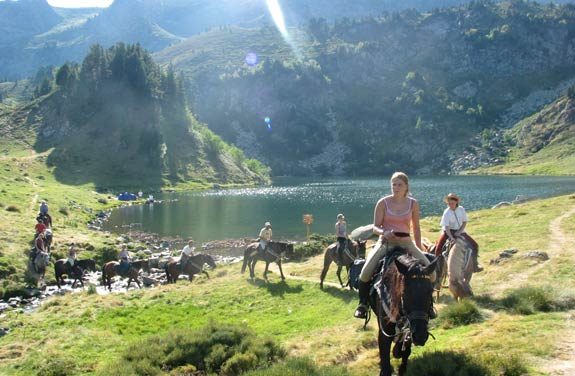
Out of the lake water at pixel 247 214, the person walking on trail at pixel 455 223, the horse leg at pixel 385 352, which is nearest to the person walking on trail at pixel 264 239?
the person walking on trail at pixel 455 223

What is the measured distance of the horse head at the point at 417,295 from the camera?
28.8 ft

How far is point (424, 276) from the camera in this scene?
9148mm

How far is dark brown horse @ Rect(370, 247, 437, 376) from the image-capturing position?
8.85 metres

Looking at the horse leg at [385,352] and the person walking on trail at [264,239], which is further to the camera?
the person walking on trail at [264,239]

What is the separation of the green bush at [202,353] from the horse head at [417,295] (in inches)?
249

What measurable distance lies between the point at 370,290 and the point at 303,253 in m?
29.3

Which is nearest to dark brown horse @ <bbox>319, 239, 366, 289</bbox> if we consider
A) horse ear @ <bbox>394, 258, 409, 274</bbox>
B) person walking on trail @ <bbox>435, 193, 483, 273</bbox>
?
person walking on trail @ <bbox>435, 193, 483, 273</bbox>

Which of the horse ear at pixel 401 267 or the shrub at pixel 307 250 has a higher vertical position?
A: the horse ear at pixel 401 267

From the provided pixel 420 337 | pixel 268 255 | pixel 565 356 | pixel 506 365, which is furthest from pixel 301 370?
pixel 268 255

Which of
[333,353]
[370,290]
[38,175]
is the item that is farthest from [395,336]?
[38,175]

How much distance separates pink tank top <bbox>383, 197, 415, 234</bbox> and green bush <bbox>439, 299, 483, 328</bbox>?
18.4 ft

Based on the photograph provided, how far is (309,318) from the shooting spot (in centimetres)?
2061

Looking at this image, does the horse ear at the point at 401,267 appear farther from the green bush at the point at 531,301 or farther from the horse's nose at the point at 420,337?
the green bush at the point at 531,301

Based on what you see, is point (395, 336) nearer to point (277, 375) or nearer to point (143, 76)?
point (277, 375)
